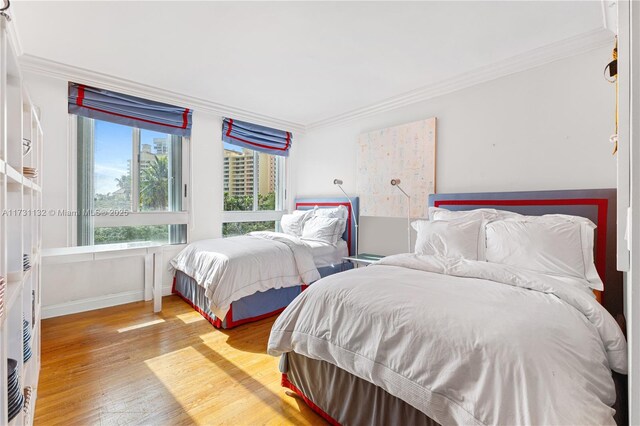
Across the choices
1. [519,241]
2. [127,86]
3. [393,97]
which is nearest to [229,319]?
[519,241]

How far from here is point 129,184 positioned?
3.38 metres

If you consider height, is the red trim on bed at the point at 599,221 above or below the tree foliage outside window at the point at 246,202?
below

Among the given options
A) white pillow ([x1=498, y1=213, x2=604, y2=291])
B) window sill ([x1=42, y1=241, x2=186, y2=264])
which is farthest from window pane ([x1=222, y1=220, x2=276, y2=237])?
white pillow ([x1=498, y1=213, x2=604, y2=291])

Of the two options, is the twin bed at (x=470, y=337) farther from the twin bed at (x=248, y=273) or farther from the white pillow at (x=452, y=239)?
the twin bed at (x=248, y=273)

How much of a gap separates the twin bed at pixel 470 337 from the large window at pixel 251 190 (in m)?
2.82

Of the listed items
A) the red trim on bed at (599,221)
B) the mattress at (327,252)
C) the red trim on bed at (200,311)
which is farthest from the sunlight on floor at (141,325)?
the red trim on bed at (599,221)

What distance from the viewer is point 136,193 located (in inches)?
134

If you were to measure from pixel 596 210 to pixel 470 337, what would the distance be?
1861 millimetres

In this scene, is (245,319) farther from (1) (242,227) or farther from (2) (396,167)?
(2) (396,167)

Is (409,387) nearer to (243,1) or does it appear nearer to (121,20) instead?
(243,1)

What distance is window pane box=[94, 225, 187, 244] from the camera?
3.25 metres

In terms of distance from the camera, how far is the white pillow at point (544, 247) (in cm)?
188

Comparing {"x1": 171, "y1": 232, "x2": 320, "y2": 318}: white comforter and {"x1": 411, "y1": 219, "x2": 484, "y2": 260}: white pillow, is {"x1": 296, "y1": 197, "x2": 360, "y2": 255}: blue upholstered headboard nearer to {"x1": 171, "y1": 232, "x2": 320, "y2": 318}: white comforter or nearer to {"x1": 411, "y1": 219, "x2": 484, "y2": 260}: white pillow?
{"x1": 171, "y1": 232, "x2": 320, "y2": 318}: white comforter

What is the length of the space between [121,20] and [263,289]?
238 centimetres
